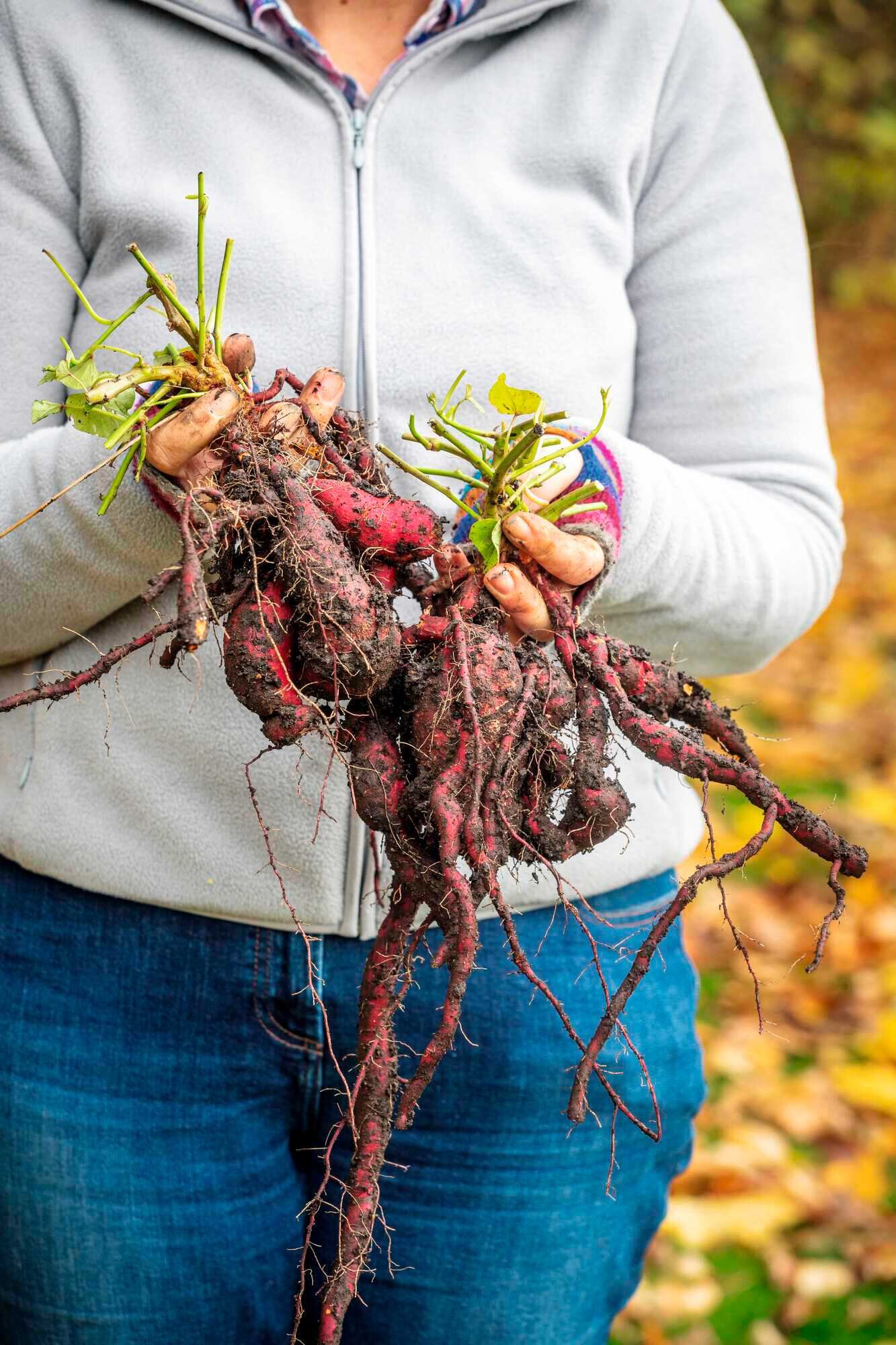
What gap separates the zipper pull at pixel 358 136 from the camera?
1.20m

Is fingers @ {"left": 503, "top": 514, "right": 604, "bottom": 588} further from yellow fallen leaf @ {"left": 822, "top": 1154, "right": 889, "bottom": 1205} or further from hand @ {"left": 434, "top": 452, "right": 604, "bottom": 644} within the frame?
yellow fallen leaf @ {"left": 822, "top": 1154, "right": 889, "bottom": 1205}

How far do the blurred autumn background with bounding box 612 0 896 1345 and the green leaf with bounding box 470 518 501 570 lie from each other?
0.35 metres

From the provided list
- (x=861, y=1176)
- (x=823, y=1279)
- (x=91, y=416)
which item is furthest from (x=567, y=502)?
(x=861, y=1176)

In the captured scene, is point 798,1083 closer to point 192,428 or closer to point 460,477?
point 460,477

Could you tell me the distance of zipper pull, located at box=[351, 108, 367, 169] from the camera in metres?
1.20

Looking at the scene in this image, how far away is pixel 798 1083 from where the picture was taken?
2.45 m

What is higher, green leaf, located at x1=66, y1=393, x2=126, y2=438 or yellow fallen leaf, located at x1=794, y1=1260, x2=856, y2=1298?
green leaf, located at x1=66, y1=393, x2=126, y2=438

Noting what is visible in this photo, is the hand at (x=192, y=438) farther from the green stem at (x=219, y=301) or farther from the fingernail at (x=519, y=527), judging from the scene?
the fingernail at (x=519, y=527)

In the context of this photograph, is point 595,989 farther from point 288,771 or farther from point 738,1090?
point 738,1090

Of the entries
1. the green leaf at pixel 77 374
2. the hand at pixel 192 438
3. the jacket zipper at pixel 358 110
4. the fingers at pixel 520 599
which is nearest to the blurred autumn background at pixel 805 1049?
the fingers at pixel 520 599

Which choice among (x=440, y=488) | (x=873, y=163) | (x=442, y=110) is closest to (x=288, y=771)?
(x=440, y=488)

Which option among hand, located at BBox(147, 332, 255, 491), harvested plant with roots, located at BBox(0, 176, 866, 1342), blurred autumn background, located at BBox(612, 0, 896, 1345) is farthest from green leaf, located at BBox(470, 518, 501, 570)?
blurred autumn background, located at BBox(612, 0, 896, 1345)

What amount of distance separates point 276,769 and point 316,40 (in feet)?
2.53

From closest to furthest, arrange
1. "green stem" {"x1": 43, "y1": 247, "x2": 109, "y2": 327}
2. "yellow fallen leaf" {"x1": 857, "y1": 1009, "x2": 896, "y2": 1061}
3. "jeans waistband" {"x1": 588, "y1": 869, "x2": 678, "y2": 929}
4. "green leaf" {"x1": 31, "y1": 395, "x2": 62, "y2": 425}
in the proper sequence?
1. "green stem" {"x1": 43, "y1": 247, "x2": 109, "y2": 327}
2. "green leaf" {"x1": 31, "y1": 395, "x2": 62, "y2": 425}
3. "jeans waistband" {"x1": 588, "y1": 869, "x2": 678, "y2": 929}
4. "yellow fallen leaf" {"x1": 857, "y1": 1009, "x2": 896, "y2": 1061}
